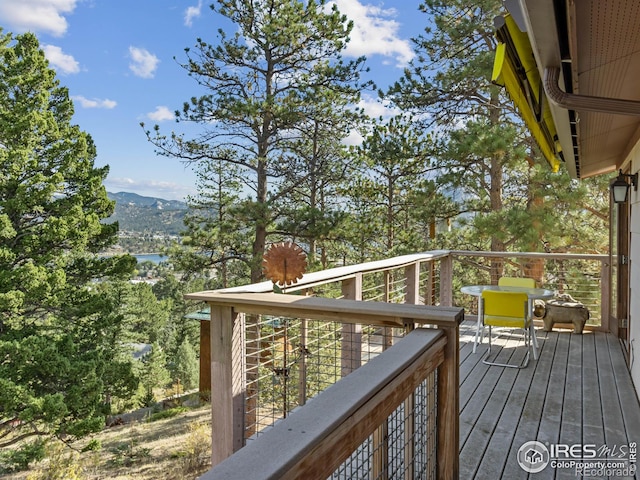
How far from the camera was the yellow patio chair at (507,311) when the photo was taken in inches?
172

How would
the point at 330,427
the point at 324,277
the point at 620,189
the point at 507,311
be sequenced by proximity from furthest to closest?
the point at 620,189 < the point at 507,311 < the point at 324,277 < the point at 330,427

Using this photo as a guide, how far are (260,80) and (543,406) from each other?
35.0ft

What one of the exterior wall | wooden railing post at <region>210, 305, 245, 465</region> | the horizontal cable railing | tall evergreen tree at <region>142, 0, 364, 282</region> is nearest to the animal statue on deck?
the exterior wall

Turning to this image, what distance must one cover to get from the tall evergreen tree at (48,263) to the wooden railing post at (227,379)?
9.60m

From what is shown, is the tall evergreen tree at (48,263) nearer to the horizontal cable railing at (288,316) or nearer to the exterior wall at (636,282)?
the horizontal cable railing at (288,316)

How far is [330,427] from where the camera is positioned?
0.84 m

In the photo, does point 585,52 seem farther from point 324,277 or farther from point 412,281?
point 412,281

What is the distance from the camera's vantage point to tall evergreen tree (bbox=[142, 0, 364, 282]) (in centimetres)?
1141

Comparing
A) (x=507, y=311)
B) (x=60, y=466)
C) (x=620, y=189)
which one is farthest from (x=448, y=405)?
(x=60, y=466)

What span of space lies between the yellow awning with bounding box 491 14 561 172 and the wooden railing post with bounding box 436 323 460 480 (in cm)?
108

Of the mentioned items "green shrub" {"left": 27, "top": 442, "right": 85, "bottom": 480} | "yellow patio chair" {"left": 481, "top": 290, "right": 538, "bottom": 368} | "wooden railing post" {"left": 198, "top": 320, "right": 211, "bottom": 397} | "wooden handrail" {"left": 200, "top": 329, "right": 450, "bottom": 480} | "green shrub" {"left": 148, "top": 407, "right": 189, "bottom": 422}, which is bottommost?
"green shrub" {"left": 148, "top": 407, "right": 189, "bottom": 422}

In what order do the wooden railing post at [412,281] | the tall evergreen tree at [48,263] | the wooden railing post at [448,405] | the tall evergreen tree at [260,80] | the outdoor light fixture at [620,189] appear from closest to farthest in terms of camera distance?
the wooden railing post at [448,405], the outdoor light fixture at [620,189], the wooden railing post at [412,281], the tall evergreen tree at [48,263], the tall evergreen tree at [260,80]

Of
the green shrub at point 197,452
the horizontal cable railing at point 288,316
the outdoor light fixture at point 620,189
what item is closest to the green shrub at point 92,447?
the green shrub at point 197,452

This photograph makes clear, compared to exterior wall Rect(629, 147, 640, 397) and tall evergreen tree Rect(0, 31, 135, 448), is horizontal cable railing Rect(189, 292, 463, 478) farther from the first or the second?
tall evergreen tree Rect(0, 31, 135, 448)
